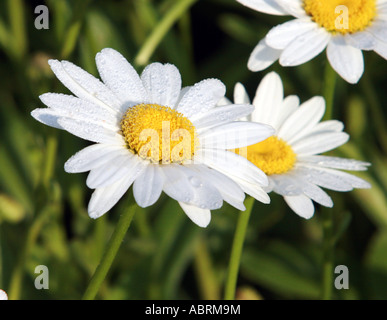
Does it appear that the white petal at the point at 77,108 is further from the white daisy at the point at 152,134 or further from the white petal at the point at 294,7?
the white petal at the point at 294,7

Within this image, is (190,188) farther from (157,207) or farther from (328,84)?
(157,207)

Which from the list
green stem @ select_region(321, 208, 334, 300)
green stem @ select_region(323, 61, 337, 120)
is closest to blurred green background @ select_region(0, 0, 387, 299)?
green stem @ select_region(321, 208, 334, 300)

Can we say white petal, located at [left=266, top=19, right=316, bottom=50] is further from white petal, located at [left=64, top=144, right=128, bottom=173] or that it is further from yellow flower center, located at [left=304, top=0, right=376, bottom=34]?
white petal, located at [left=64, top=144, right=128, bottom=173]

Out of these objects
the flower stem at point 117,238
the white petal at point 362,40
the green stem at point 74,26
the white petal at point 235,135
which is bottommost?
the flower stem at point 117,238

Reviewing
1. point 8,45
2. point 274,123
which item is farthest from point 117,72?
point 8,45

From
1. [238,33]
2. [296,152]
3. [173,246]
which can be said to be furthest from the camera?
[238,33]

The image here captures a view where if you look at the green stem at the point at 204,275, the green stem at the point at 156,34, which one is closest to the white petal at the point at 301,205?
the green stem at the point at 156,34
